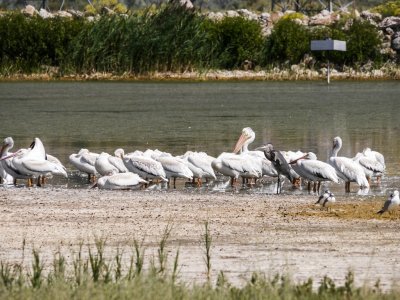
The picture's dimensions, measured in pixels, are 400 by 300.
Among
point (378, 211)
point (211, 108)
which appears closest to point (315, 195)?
point (378, 211)

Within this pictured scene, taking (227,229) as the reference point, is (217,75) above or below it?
above

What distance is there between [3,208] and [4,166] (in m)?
3.66

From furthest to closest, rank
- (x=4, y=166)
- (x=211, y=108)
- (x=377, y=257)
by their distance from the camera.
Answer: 1. (x=211, y=108)
2. (x=4, y=166)
3. (x=377, y=257)

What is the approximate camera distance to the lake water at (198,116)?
78.4 ft

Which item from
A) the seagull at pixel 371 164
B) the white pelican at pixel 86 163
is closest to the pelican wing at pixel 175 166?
the white pelican at pixel 86 163

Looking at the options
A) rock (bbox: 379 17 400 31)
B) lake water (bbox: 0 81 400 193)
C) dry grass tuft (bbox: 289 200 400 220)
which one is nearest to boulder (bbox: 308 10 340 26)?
rock (bbox: 379 17 400 31)

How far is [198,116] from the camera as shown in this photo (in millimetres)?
33500

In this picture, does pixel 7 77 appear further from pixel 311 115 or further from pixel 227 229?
pixel 227 229

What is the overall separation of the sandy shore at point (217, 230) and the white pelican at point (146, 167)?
1.07 metres

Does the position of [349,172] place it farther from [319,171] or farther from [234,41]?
[234,41]

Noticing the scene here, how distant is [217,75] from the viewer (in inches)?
2387

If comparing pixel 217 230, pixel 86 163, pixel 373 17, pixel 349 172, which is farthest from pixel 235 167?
pixel 373 17

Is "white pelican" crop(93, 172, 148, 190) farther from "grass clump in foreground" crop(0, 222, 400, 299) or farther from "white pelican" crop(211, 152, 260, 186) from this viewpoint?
"grass clump in foreground" crop(0, 222, 400, 299)

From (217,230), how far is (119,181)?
13.9 feet
